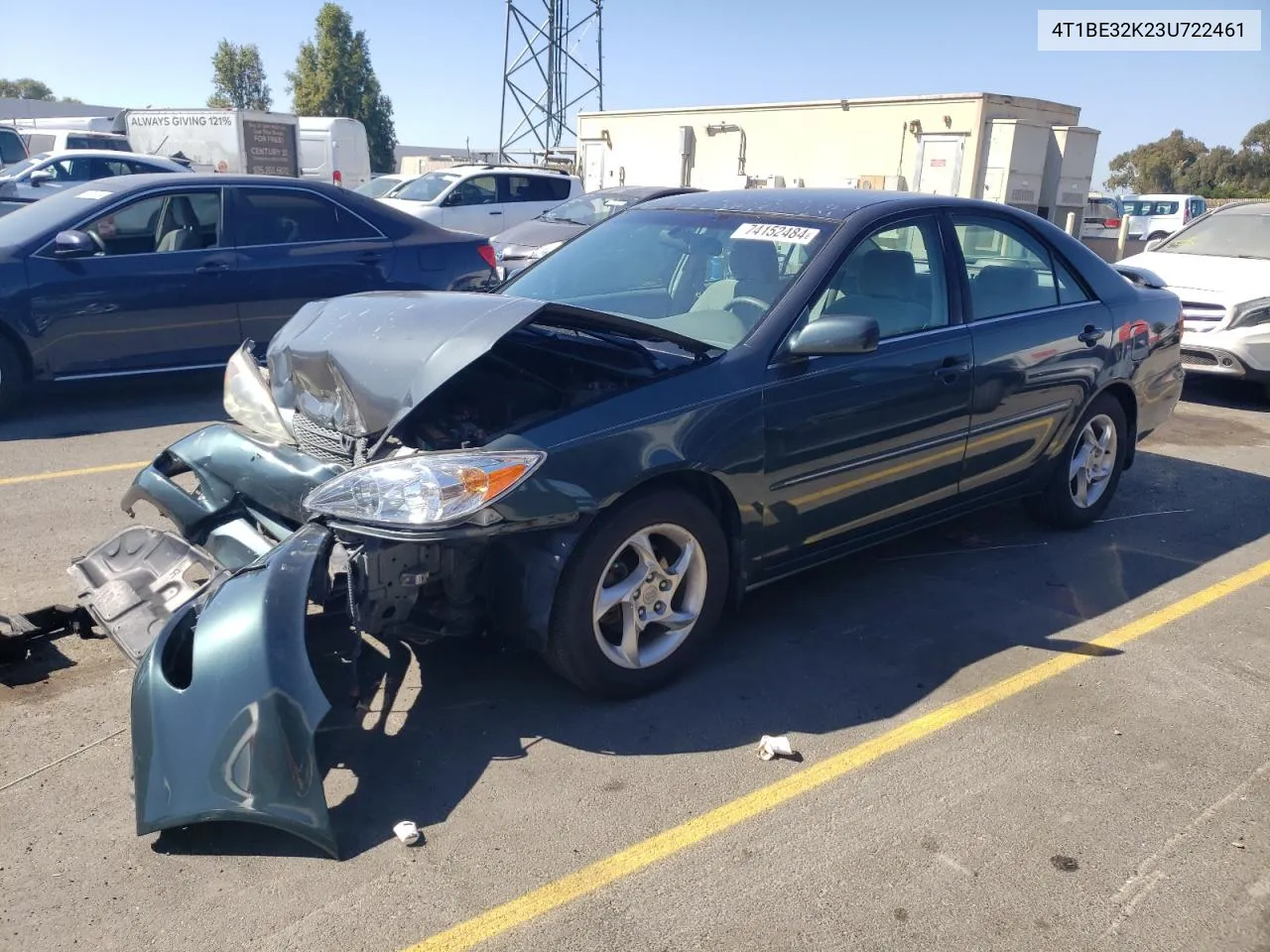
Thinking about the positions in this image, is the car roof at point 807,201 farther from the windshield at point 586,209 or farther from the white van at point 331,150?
the white van at point 331,150

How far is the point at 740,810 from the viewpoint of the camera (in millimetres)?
3029

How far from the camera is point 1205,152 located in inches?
2183

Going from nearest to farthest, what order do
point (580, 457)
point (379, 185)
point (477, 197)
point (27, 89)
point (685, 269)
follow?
point (580, 457), point (685, 269), point (477, 197), point (379, 185), point (27, 89)

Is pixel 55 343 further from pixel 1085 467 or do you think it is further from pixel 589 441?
pixel 1085 467

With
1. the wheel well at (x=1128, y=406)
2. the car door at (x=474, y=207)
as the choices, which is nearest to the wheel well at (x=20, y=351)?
the wheel well at (x=1128, y=406)

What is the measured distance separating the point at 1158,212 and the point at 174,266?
31850mm

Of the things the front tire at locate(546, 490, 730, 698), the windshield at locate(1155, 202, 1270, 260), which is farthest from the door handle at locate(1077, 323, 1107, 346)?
the windshield at locate(1155, 202, 1270, 260)

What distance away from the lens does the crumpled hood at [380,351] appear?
10.6 feet

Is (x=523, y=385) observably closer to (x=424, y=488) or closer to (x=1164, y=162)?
(x=424, y=488)

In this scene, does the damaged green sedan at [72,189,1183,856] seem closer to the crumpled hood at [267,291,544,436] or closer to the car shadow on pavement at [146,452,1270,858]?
the crumpled hood at [267,291,544,436]

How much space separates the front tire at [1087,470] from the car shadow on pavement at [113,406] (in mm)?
5396

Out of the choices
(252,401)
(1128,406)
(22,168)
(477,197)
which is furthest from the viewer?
(477,197)

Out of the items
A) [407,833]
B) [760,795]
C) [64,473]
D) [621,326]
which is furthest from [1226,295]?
[64,473]

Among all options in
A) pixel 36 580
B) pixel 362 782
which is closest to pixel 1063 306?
pixel 362 782
